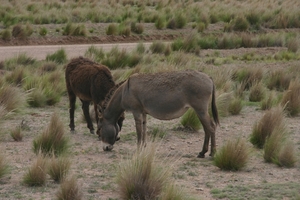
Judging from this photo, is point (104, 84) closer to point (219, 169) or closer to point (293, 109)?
point (219, 169)

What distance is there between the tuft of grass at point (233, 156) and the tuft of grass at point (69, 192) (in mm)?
2741

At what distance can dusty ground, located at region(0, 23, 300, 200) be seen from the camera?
31.9 feet

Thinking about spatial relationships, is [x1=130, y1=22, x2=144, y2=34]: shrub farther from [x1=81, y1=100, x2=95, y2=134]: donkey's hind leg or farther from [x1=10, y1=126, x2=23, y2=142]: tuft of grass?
[x1=10, y1=126, x2=23, y2=142]: tuft of grass

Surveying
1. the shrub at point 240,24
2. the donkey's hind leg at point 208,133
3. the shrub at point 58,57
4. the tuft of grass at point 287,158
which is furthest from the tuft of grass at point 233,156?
the shrub at point 240,24

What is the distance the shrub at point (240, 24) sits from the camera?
125ft

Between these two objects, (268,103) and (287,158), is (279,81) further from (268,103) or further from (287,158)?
(287,158)

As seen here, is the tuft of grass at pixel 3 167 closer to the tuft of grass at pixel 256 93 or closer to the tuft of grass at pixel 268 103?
the tuft of grass at pixel 268 103

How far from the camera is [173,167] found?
1055cm

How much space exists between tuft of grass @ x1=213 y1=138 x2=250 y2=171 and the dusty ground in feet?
0.43

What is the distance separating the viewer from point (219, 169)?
36.3 ft

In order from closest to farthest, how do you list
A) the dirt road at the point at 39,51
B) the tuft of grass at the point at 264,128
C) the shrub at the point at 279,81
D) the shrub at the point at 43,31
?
the tuft of grass at the point at 264,128 → the shrub at the point at 279,81 → the dirt road at the point at 39,51 → the shrub at the point at 43,31

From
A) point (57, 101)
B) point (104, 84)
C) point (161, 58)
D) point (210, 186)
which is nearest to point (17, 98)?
point (57, 101)

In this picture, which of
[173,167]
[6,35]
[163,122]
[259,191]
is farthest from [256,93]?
[6,35]

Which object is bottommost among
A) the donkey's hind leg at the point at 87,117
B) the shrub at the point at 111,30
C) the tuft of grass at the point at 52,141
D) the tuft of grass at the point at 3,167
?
the shrub at the point at 111,30
